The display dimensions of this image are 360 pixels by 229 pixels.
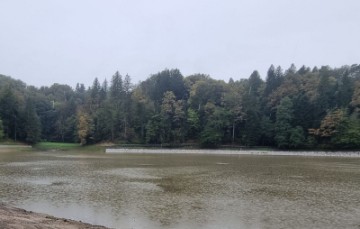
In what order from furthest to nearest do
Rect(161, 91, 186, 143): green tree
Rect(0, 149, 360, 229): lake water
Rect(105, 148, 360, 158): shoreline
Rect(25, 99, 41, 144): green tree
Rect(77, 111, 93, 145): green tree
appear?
Rect(77, 111, 93, 145): green tree < Rect(25, 99, 41, 144): green tree < Rect(161, 91, 186, 143): green tree < Rect(105, 148, 360, 158): shoreline < Rect(0, 149, 360, 229): lake water

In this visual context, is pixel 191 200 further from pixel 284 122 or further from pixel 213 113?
pixel 213 113

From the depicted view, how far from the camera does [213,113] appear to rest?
87.4 meters

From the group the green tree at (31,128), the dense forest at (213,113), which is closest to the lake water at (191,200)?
the dense forest at (213,113)

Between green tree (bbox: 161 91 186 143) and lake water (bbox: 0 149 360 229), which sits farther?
green tree (bbox: 161 91 186 143)

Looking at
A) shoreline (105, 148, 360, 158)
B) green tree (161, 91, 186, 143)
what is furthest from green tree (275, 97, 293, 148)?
green tree (161, 91, 186, 143)

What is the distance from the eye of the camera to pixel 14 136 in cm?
9419

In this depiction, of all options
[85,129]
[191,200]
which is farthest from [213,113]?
[191,200]

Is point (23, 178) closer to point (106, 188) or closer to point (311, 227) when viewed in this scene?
point (106, 188)

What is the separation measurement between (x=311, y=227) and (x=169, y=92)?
3352 inches

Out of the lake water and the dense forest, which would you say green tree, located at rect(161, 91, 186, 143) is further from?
the lake water

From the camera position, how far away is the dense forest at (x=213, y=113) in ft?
258

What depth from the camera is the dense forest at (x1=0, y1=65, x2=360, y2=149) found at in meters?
78.7

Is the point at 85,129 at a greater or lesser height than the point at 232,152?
greater

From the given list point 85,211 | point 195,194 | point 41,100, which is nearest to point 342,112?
point 195,194
